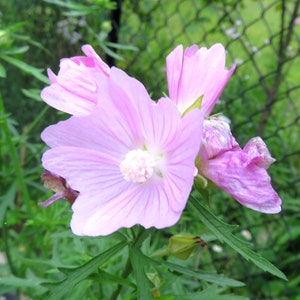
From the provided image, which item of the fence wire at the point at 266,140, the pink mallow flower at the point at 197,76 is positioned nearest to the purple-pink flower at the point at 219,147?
the pink mallow flower at the point at 197,76

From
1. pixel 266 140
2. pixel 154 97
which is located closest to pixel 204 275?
pixel 266 140

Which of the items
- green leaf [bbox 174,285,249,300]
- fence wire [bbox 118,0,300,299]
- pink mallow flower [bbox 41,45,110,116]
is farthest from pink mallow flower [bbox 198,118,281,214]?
fence wire [bbox 118,0,300,299]

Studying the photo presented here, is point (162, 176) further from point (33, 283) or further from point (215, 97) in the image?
point (33, 283)

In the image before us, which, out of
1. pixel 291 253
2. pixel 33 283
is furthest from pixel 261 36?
pixel 33 283

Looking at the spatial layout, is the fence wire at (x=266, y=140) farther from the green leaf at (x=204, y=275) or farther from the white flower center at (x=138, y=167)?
the white flower center at (x=138, y=167)

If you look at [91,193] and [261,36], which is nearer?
[91,193]

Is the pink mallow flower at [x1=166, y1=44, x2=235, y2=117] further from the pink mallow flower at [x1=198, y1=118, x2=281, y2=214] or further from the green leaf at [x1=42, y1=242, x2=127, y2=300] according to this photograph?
the green leaf at [x1=42, y1=242, x2=127, y2=300]
